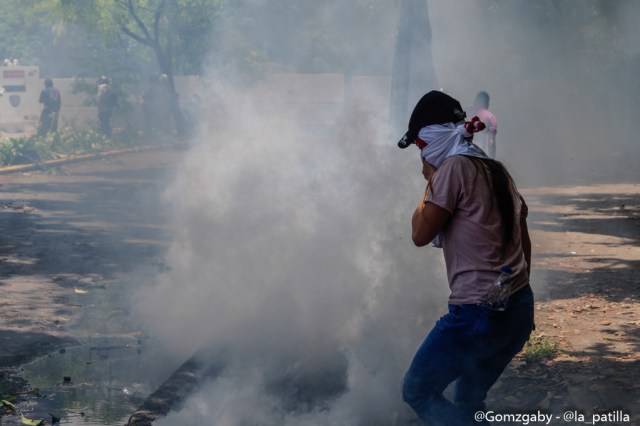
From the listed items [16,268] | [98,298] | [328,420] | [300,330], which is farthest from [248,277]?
[16,268]

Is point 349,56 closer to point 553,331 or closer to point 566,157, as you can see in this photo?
point 566,157

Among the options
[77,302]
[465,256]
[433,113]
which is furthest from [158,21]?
[465,256]

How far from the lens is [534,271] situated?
29.0ft

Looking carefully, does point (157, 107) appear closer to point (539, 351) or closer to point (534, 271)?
point (534, 271)

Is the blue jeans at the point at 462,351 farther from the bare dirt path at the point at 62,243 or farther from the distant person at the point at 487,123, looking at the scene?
the distant person at the point at 487,123

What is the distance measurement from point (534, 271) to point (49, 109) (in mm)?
19816

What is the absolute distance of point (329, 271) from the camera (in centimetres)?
582

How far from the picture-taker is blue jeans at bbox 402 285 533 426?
11.0ft

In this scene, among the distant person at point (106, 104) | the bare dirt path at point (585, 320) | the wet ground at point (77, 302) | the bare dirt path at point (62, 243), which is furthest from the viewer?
the distant person at point (106, 104)

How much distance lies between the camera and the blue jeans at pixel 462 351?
3.36 meters

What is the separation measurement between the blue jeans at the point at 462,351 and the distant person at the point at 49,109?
76.7 feet

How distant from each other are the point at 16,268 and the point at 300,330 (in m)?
4.37

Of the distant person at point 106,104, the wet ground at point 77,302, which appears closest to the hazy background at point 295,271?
the wet ground at point 77,302

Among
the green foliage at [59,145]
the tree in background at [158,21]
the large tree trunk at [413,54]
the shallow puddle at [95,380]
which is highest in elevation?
the tree in background at [158,21]
